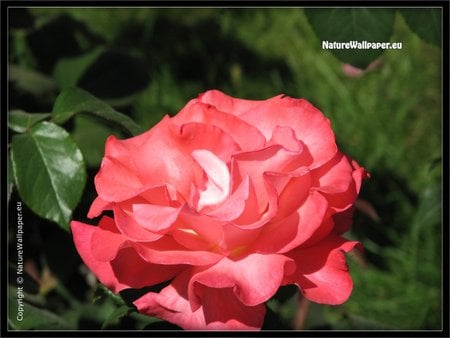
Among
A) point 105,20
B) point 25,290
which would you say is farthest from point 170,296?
point 105,20

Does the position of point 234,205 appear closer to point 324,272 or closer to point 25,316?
point 324,272

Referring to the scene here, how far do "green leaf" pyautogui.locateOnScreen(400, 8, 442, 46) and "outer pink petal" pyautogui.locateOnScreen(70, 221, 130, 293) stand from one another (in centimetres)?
46

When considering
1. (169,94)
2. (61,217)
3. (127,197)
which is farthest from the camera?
(169,94)

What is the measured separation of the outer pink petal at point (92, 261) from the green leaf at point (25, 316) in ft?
0.77

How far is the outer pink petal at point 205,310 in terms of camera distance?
2.31 feet

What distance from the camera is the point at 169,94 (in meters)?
1.97

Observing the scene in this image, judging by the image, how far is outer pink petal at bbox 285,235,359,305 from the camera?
27.2 inches

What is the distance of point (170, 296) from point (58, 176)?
0.20m

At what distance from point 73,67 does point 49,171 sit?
0.46m

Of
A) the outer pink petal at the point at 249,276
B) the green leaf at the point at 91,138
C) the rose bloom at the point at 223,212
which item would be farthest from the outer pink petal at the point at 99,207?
the green leaf at the point at 91,138

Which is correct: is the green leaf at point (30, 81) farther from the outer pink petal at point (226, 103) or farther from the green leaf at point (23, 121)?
the outer pink petal at point (226, 103)

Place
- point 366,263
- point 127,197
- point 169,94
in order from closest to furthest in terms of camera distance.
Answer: point 127,197 < point 366,263 < point 169,94

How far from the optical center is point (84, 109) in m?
0.84

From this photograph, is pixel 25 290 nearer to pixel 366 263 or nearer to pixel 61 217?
pixel 61 217
